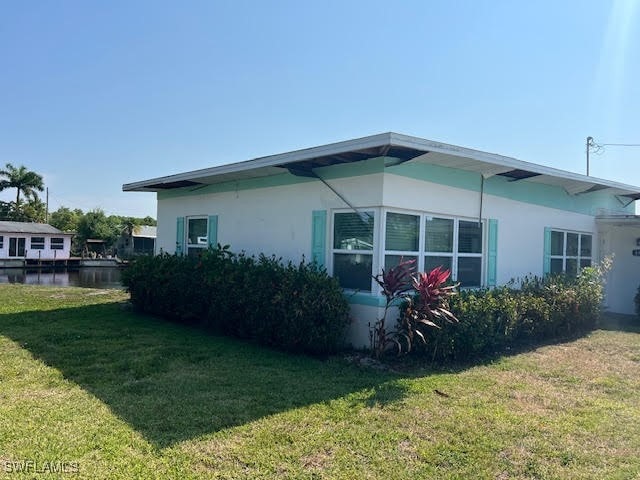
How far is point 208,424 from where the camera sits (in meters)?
4.36

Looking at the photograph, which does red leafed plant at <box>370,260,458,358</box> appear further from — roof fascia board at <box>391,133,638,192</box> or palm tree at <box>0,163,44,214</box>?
palm tree at <box>0,163,44,214</box>

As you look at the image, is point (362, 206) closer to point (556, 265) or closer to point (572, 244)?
point (556, 265)

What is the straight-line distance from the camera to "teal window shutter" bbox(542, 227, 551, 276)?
34.6 ft

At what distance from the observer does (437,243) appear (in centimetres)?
833

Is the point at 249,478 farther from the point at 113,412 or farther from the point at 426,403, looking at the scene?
the point at 426,403

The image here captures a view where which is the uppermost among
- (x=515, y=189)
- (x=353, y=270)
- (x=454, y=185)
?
(x=515, y=189)

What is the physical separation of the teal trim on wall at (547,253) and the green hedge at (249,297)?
5.32 metres

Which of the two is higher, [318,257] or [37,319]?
[318,257]

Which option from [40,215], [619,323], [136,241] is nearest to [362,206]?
[619,323]

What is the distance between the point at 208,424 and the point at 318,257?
4254 mm

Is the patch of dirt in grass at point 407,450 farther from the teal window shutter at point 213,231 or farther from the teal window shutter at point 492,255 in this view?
the teal window shutter at point 213,231

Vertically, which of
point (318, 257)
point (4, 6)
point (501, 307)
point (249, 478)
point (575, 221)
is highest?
point (4, 6)

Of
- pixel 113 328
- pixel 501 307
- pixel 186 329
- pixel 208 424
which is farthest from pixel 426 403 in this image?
pixel 113 328

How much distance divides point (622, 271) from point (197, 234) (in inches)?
425
